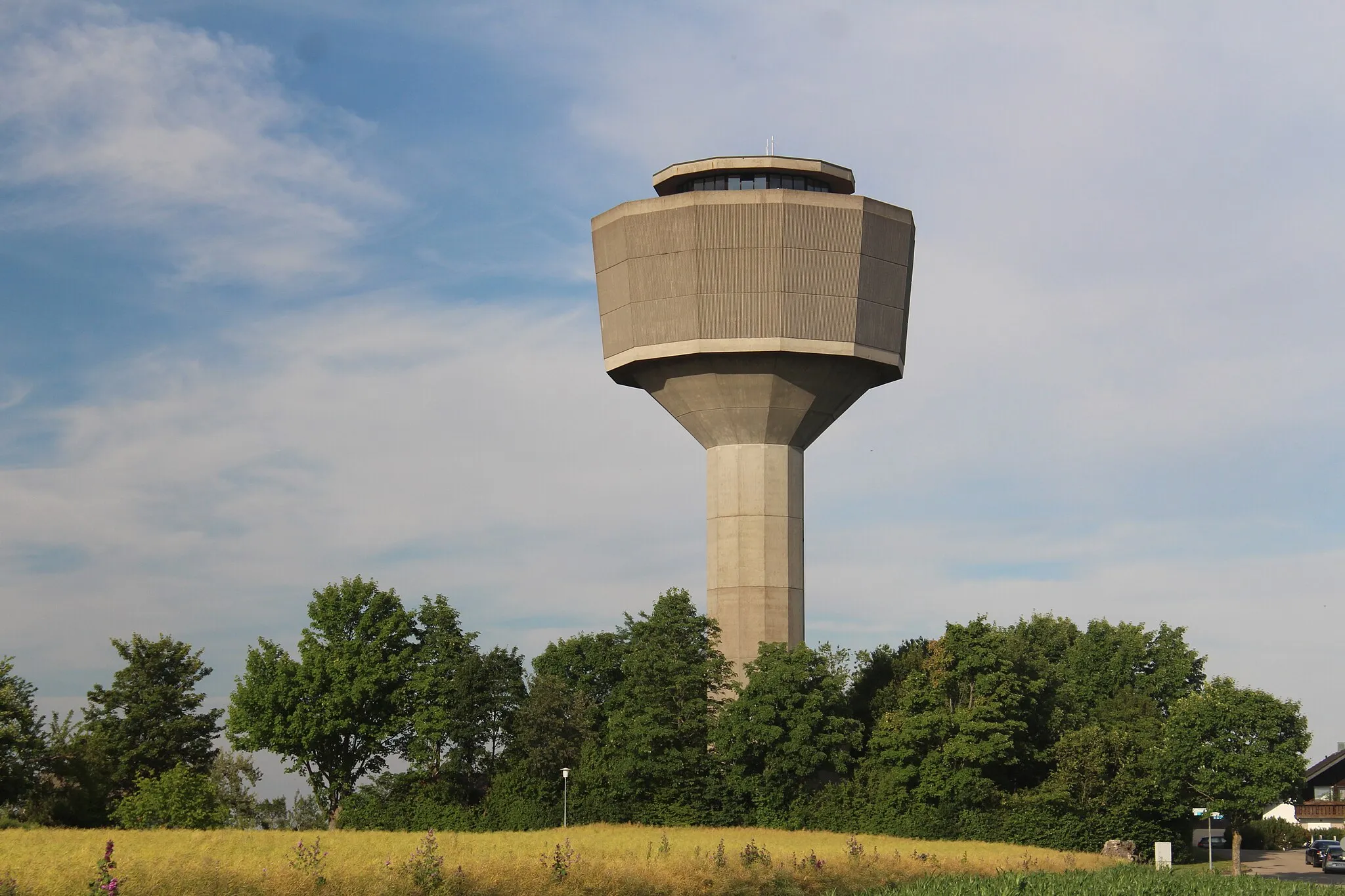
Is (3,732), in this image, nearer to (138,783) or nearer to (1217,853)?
(138,783)

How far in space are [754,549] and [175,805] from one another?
2457cm

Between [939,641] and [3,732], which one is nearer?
[3,732]

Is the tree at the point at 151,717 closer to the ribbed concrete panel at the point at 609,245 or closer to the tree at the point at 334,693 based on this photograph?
the tree at the point at 334,693

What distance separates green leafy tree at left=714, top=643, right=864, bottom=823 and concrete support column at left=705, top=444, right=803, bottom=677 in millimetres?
2126

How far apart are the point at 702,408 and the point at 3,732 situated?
95.3ft

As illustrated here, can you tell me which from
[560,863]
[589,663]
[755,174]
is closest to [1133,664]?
[589,663]

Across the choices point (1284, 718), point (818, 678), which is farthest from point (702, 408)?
point (1284, 718)

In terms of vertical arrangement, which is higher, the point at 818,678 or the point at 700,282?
the point at 700,282

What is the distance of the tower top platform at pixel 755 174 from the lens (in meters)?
58.9

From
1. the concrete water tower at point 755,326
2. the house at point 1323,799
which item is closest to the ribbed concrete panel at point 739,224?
the concrete water tower at point 755,326

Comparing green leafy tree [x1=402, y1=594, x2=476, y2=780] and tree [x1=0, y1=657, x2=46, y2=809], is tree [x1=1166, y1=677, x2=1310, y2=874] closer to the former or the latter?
green leafy tree [x1=402, y1=594, x2=476, y2=780]

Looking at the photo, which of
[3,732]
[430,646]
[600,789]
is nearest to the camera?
[3,732]

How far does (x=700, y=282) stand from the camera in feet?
185

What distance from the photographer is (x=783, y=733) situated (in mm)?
54000
